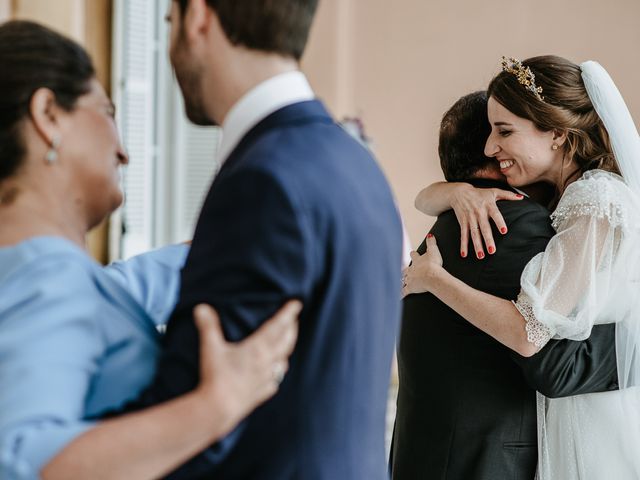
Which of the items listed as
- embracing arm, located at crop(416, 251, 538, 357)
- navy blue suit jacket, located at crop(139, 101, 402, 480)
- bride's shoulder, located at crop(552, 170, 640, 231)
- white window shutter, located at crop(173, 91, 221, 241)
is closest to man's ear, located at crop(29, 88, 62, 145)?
navy blue suit jacket, located at crop(139, 101, 402, 480)

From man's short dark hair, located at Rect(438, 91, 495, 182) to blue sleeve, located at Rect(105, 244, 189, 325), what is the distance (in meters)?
1.01

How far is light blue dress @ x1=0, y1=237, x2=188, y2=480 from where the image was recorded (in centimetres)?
96

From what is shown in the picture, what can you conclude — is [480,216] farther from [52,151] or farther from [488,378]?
[52,151]

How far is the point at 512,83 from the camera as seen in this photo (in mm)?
2117

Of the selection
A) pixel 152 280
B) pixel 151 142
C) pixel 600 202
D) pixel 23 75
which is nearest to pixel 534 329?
pixel 600 202

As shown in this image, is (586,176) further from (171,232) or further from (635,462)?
(171,232)

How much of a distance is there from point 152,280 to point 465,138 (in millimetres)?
1112

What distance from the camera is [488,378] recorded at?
2070 mm

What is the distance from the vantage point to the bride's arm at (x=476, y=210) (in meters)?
2.04

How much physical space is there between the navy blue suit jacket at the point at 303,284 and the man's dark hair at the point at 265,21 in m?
0.09

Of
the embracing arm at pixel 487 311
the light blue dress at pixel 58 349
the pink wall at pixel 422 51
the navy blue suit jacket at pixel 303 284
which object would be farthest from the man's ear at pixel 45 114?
the pink wall at pixel 422 51

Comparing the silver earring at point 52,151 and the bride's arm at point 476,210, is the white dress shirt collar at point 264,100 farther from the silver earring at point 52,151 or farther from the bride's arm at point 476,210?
the bride's arm at point 476,210

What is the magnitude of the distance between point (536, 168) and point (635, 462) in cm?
77

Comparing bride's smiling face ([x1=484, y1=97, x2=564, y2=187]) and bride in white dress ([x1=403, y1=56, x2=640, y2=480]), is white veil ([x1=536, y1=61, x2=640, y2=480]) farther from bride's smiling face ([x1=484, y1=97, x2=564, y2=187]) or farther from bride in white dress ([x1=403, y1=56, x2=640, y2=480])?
bride's smiling face ([x1=484, y1=97, x2=564, y2=187])
